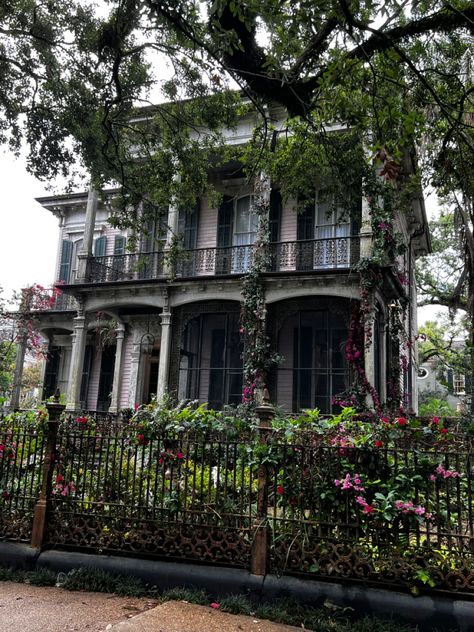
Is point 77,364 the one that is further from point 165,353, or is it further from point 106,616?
point 106,616

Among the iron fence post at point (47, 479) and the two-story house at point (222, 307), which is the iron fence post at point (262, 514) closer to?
the iron fence post at point (47, 479)

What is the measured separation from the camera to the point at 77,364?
16.1 metres

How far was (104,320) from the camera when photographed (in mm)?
19109

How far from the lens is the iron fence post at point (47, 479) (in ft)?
17.4

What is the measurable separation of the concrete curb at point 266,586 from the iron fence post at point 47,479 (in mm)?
153

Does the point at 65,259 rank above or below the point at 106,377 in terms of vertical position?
above

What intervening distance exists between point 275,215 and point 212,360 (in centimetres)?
502

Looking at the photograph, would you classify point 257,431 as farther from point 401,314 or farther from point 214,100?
point 401,314

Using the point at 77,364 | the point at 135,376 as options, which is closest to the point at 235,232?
the point at 135,376

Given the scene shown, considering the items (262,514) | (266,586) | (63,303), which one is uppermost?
(63,303)

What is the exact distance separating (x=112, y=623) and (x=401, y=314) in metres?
14.9

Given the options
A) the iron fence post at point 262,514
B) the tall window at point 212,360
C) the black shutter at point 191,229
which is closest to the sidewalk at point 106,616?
the iron fence post at point 262,514

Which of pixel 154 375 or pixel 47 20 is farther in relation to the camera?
pixel 154 375

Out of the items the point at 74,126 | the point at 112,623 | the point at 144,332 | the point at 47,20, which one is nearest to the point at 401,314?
the point at 144,332
